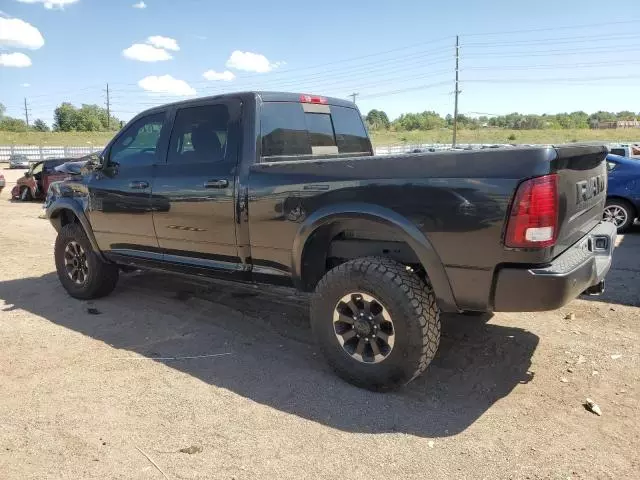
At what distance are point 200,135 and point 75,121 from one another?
11173 centimetres

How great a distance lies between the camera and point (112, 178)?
5.29 meters

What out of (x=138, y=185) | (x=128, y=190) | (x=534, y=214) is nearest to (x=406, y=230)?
(x=534, y=214)

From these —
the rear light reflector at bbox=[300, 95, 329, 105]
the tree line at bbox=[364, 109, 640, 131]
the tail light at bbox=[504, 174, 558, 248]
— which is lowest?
the tail light at bbox=[504, 174, 558, 248]

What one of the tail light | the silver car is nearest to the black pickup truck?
the tail light

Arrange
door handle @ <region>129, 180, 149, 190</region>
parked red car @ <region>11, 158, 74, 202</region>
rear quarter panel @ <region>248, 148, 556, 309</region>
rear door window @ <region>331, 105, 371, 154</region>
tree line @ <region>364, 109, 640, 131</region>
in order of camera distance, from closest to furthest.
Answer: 1. rear quarter panel @ <region>248, 148, 556, 309</region>
2. door handle @ <region>129, 180, 149, 190</region>
3. rear door window @ <region>331, 105, 371, 154</region>
4. parked red car @ <region>11, 158, 74, 202</region>
5. tree line @ <region>364, 109, 640, 131</region>

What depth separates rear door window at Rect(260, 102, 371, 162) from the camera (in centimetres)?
433

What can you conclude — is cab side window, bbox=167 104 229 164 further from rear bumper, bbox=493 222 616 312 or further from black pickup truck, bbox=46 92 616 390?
rear bumper, bbox=493 222 616 312

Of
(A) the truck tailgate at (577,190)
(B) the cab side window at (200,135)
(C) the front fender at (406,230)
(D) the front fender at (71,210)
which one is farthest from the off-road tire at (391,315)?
(D) the front fender at (71,210)

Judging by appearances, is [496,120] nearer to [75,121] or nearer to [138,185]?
[75,121]

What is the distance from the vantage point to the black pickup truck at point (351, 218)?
2990 mm

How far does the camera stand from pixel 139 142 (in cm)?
515

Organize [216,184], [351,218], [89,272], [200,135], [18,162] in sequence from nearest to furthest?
1. [351,218]
2. [216,184]
3. [200,135]
4. [89,272]
5. [18,162]

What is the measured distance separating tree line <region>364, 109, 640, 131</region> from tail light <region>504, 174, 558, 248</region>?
9220 centimetres

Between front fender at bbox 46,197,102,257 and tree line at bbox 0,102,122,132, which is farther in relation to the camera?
tree line at bbox 0,102,122,132
